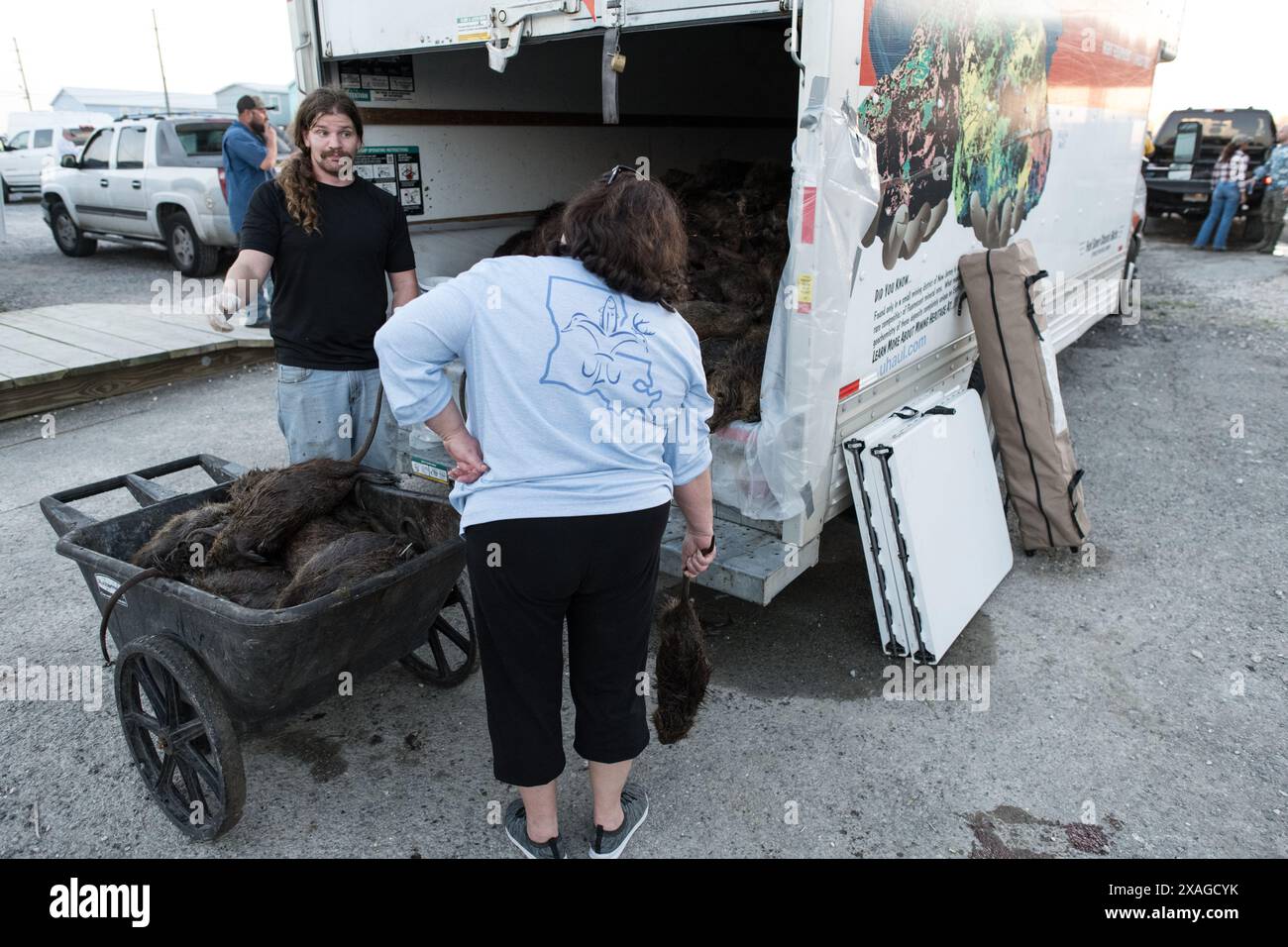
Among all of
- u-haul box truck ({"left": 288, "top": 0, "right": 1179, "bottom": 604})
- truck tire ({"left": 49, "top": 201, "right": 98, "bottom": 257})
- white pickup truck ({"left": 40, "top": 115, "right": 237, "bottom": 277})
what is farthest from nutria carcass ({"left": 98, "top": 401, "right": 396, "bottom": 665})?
truck tire ({"left": 49, "top": 201, "right": 98, "bottom": 257})

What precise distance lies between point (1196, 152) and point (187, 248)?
A: 15.7m

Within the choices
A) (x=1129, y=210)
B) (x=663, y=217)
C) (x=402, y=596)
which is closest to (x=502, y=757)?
(x=402, y=596)

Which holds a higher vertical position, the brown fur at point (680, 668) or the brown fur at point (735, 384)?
the brown fur at point (735, 384)

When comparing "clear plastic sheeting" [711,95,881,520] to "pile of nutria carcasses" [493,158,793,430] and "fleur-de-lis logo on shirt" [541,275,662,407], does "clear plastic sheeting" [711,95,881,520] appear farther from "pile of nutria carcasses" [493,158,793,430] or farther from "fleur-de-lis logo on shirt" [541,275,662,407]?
"fleur-de-lis logo on shirt" [541,275,662,407]

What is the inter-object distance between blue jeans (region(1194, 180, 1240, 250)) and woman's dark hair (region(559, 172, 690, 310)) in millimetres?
14699

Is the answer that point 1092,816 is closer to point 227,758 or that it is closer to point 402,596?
point 402,596

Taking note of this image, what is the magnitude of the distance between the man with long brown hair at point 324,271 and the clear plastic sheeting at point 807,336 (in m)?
1.44

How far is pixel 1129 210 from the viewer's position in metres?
7.34

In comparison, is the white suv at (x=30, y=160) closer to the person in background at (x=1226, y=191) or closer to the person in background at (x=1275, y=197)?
the person in background at (x=1226, y=191)

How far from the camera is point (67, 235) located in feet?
42.0

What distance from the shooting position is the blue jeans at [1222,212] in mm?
13250

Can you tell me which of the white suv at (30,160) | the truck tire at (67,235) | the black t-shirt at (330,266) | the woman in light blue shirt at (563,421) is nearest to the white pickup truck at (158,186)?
the truck tire at (67,235)

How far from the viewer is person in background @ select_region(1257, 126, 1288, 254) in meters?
12.7

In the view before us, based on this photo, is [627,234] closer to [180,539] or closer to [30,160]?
[180,539]
